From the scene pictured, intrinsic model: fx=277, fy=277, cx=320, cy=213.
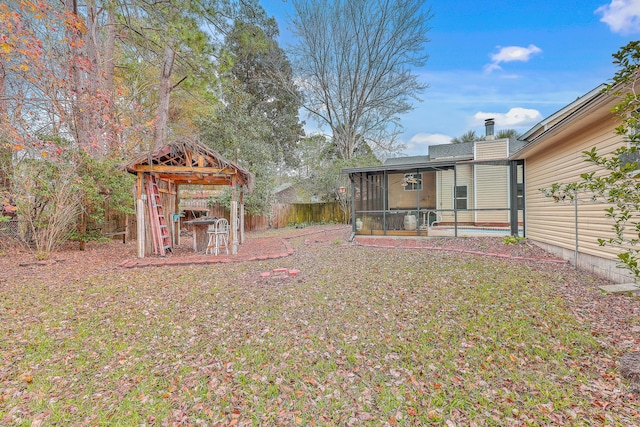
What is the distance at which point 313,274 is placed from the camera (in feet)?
17.5

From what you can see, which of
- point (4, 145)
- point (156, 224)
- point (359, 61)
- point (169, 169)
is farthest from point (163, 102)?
point (359, 61)

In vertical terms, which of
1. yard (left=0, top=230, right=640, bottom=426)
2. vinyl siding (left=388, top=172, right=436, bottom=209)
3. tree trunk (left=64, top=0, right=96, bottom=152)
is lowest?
yard (left=0, top=230, right=640, bottom=426)

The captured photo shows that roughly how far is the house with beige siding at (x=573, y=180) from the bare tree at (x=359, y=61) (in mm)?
11093

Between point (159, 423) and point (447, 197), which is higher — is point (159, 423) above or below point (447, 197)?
below

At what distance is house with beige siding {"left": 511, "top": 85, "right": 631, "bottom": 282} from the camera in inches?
186

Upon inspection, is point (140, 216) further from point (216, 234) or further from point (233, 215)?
point (233, 215)

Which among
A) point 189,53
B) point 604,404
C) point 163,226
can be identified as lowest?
point 604,404

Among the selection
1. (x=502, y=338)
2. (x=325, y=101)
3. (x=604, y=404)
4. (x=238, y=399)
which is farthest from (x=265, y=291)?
(x=325, y=101)

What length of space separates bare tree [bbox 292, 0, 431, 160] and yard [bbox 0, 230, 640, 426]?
15816mm

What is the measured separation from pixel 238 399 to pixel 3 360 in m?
2.31

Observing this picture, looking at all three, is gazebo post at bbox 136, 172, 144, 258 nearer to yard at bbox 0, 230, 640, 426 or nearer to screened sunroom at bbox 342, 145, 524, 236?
yard at bbox 0, 230, 640, 426

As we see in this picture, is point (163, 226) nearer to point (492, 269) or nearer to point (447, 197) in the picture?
point (492, 269)

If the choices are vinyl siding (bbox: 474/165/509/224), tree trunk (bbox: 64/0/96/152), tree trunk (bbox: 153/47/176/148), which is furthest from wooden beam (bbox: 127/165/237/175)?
vinyl siding (bbox: 474/165/509/224)

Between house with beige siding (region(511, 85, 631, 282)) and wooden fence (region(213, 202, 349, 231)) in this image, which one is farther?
wooden fence (region(213, 202, 349, 231))
